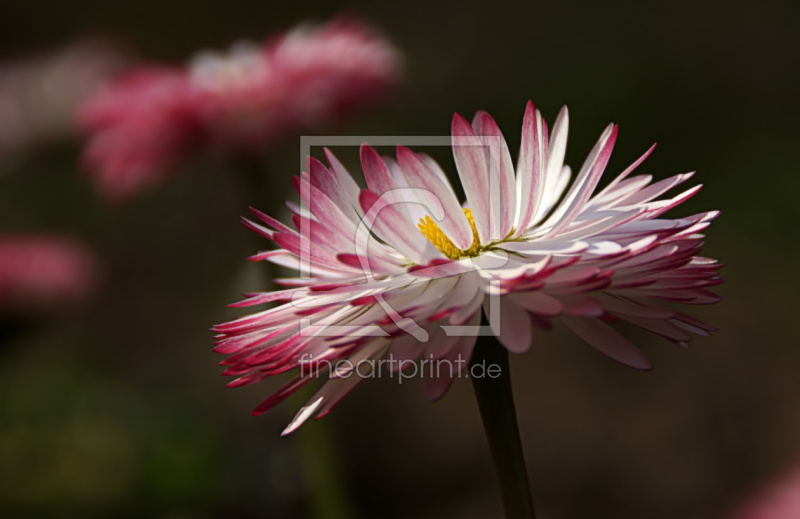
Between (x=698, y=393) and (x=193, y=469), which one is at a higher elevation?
(x=698, y=393)

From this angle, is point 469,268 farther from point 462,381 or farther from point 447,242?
point 462,381

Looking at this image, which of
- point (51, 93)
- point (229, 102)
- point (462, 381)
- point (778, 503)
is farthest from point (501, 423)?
point (51, 93)

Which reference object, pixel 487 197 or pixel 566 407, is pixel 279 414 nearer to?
pixel 566 407

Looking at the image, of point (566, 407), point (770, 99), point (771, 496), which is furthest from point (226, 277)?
point (770, 99)

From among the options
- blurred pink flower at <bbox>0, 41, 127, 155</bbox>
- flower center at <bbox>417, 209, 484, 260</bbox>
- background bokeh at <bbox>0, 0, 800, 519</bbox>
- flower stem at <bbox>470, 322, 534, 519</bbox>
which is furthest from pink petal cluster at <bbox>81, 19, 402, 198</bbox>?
blurred pink flower at <bbox>0, 41, 127, 155</bbox>

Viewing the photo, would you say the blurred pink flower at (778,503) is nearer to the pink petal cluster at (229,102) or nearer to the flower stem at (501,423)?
the flower stem at (501,423)

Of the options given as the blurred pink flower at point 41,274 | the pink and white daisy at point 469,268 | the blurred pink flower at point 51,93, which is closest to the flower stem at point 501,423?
Answer: the pink and white daisy at point 469,268
